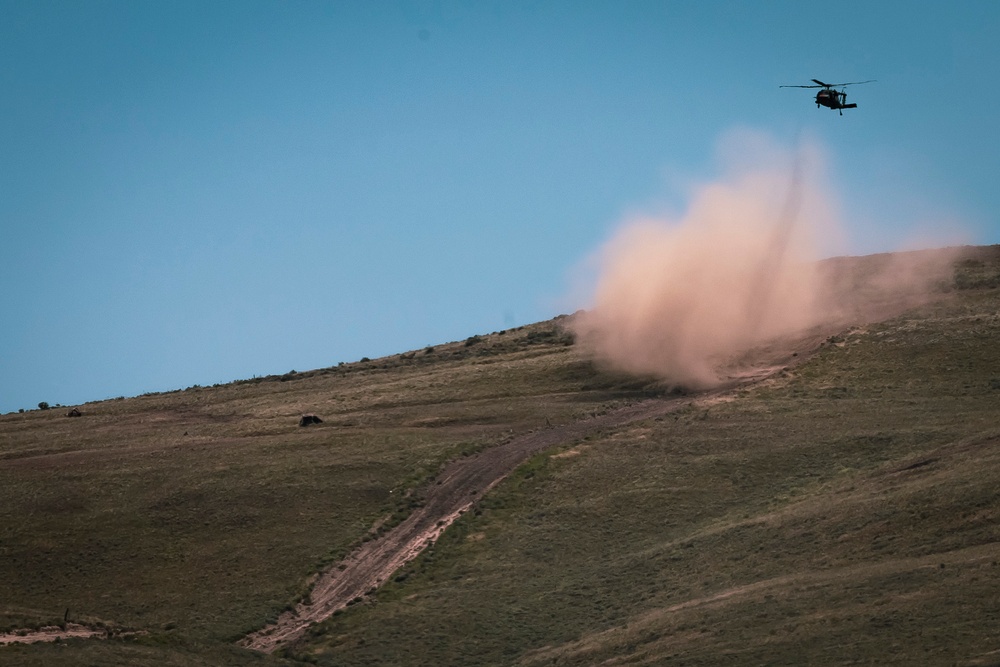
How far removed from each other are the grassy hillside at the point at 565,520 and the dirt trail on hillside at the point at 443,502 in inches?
34.0

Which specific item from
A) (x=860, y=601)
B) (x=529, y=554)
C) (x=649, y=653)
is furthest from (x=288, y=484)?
(x=860, y=601)

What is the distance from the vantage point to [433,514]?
5841 cm

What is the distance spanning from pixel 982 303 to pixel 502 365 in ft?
111

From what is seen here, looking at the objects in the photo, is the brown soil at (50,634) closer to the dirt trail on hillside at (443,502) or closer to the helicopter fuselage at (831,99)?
Answer: the dirt trail on hillside at (443,502)

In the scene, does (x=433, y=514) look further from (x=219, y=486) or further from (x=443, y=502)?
(x=219, y=486)

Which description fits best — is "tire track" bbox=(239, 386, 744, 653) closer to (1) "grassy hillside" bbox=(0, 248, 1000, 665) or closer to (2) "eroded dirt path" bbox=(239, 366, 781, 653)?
(2) "eroded dirt path" bbox=(239, 366, 781, 653)

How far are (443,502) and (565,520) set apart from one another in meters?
6.82

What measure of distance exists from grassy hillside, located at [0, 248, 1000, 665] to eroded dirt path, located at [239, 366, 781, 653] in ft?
2.88

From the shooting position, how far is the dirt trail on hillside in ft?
160

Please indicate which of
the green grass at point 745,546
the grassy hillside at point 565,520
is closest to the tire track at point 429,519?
the grassy hillside at point 565,520

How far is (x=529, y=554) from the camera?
2080 inches

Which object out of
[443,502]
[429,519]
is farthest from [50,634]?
[443,502]

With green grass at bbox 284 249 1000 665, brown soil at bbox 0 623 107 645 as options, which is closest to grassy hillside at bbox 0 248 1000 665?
green grass at bbox 284 249 1000 665

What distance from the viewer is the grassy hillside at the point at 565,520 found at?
3931cm
